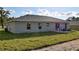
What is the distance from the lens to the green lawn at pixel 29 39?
14.4 ft

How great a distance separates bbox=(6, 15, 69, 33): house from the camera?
4.49 m

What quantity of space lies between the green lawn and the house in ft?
0.38

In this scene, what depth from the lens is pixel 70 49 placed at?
14.6 ft

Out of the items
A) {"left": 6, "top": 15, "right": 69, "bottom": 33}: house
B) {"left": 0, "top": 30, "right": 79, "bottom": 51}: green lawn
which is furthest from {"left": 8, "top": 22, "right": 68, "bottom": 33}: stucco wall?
{"left": 0, "top": 30, "right": 79, "bottom": 51}: green lawn

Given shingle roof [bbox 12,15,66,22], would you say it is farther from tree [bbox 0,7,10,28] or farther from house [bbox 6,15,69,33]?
tree [bbox 0,7,10,28]

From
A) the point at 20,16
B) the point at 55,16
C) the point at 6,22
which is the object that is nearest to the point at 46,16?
the point at 55,16

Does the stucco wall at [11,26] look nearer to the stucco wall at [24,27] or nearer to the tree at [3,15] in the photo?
the stucco wall at [24,27]

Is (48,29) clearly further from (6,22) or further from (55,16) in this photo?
(6,22)

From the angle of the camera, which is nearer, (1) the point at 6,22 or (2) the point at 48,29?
(1) the point at 6,22

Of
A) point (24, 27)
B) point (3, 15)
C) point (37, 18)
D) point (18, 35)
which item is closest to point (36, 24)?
point (37, 18)
